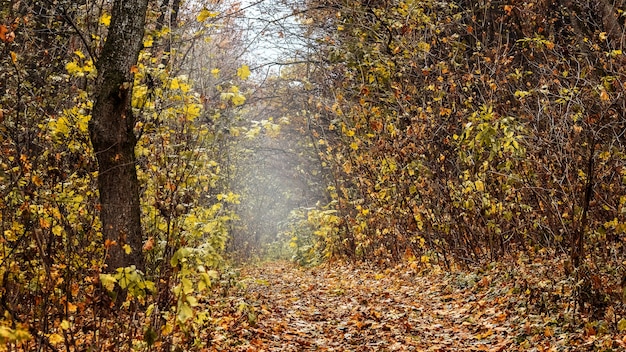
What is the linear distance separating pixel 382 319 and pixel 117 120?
4.06m

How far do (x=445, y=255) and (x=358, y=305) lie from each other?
228cm

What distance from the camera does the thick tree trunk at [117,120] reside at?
6.23 meters

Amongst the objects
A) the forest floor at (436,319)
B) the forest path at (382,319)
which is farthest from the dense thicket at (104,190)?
the forest path at (382,319)

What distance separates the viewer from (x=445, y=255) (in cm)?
1009

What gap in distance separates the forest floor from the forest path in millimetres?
12

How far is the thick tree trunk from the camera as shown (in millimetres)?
6227

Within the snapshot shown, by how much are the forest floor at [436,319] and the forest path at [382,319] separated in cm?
1

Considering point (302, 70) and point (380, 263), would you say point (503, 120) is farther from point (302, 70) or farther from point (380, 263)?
point (302, 70)

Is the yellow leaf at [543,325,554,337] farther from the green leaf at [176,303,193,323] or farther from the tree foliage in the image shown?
the green leaf at [176,303,193,323]

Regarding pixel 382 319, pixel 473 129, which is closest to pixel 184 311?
pixel 382 319

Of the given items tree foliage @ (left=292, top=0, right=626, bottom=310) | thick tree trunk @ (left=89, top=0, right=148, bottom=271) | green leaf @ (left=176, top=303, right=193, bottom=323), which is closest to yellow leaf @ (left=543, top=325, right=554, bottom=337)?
tree foliage @ (left=292, top=0, right=626, bottom=310)

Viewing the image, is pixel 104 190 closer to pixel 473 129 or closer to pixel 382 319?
pixel 382 319

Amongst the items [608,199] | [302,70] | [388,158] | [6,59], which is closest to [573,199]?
[608,199]

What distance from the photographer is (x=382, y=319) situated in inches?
296
